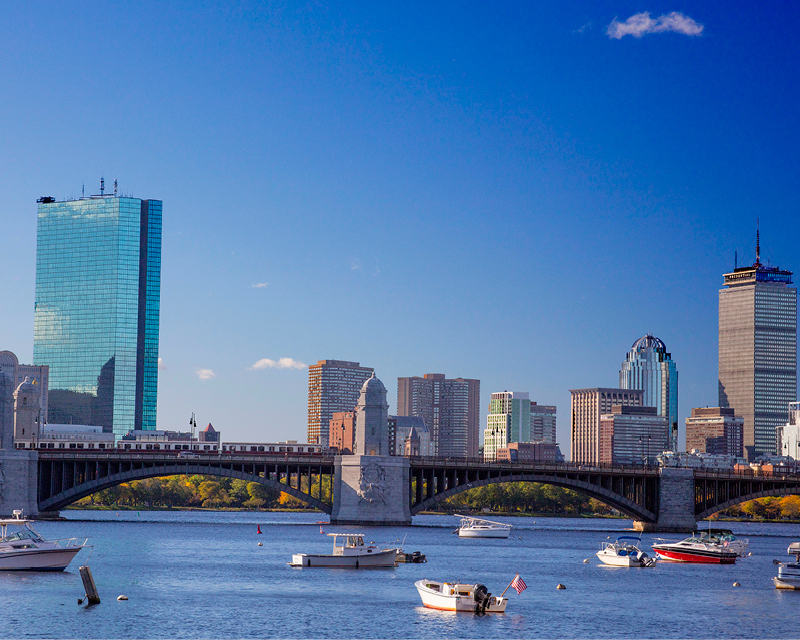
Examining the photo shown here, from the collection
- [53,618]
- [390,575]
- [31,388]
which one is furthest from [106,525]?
[53,618]

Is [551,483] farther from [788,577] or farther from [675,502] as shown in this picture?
[788,577]

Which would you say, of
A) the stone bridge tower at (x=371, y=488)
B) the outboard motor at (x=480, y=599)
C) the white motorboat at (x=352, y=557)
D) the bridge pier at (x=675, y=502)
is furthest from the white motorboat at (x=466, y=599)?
the bridge pier at (x=675, y=502)

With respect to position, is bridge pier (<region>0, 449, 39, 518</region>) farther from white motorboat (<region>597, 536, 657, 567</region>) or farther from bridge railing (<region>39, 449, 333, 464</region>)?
white motorboat (<region>597, 536, 657, 567</region>)

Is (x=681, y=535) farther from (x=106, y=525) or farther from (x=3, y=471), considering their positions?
(x=3, y=471)

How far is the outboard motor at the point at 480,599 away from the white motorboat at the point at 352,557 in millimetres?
29203

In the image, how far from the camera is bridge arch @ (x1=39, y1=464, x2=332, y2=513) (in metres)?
166

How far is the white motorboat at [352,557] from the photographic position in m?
108

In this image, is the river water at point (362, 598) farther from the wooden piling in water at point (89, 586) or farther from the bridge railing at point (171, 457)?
the bridge railing at point (171, 457)

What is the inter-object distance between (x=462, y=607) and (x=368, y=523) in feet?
284

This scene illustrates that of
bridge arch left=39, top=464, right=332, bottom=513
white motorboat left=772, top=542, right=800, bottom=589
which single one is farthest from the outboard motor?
bridge arch left=39, top=464, right=332, bottom=513

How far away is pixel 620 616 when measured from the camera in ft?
272

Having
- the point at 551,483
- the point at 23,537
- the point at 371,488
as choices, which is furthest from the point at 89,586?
the point at 551,483

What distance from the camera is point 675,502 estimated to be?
593 ft

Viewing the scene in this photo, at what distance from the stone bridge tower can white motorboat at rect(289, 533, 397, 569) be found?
183 ft
